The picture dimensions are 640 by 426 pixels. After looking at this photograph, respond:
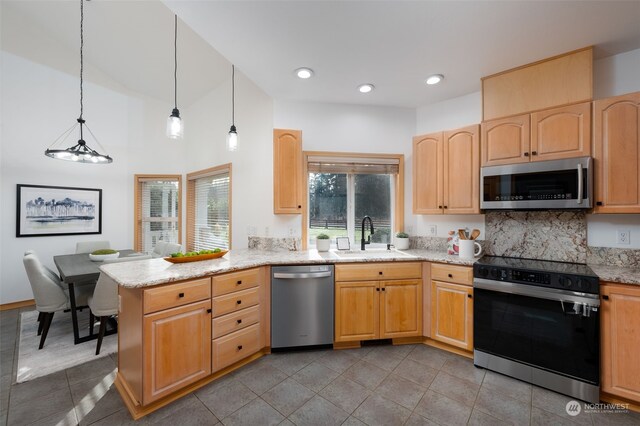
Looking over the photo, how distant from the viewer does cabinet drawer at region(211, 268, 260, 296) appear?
6.70ft

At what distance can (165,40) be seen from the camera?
3381 mm

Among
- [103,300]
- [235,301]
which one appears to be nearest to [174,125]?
[235,301]

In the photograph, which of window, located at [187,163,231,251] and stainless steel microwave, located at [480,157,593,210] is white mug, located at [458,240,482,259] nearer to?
stainless steel microwave, located at [480,157,593,210]

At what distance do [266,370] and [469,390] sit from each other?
1.64 meters

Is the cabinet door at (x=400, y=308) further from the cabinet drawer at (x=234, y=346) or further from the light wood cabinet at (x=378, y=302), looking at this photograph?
the cabinet drawer at (x=234, y=346)

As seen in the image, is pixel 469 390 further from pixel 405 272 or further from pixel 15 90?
pixel 15 90

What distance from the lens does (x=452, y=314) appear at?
2.40 meters

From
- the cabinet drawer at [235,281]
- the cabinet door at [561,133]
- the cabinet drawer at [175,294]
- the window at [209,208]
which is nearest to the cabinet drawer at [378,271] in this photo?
the cabinet drawer at [235,281]

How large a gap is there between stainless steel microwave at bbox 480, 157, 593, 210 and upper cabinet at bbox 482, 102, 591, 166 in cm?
8

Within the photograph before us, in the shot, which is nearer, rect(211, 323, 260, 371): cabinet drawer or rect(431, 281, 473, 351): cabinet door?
rect(211, 323, 260, 371): cabinet drawer

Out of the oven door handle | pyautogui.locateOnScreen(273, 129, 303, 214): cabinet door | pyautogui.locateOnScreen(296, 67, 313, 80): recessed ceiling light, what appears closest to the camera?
the oven door handle

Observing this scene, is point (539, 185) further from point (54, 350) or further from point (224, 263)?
point (54, 350)

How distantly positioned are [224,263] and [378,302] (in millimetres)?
1542

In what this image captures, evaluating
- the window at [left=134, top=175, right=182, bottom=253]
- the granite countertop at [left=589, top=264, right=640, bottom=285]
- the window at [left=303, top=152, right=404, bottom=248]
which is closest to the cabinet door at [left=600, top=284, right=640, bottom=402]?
the granite countertop at [left=589, top=264, right=640, bottom=285]
